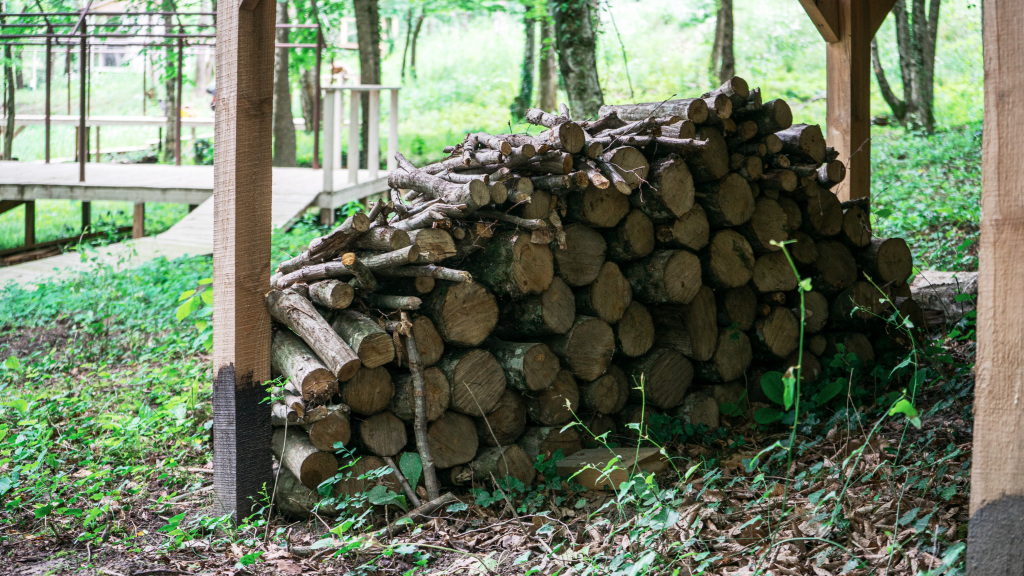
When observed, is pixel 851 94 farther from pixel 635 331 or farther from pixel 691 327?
pixel 635 331

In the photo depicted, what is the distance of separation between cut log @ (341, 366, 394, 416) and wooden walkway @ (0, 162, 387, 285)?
5.09m

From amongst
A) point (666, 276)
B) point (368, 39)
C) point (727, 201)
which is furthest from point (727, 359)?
point (368, 39)

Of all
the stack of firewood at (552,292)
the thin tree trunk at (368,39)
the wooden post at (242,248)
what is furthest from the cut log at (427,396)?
the thin tree trunk at (368,39)

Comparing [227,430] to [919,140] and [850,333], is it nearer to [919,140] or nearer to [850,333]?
[850,333]

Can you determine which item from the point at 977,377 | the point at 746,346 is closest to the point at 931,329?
the point at 746,346

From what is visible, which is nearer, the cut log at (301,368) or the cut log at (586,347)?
the cut log at (301,368)

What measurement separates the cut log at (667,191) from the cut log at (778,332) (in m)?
0.97

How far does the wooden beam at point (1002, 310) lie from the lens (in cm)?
222

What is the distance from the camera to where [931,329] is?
553 cm

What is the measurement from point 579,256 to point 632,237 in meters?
0.32

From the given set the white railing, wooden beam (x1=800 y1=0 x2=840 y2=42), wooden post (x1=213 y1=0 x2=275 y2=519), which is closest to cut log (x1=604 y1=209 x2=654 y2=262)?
wooden post (x1=213 y1=0 x2=275 y2=519)

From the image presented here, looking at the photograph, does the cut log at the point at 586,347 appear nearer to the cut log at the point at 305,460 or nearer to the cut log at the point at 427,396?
the cut log at the point at 427,396

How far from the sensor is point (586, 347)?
13.5 ft

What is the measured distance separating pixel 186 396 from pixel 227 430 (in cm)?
145
